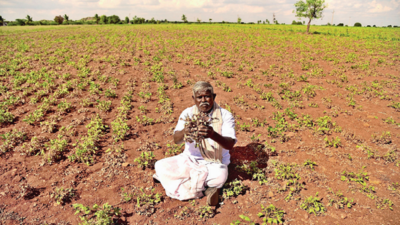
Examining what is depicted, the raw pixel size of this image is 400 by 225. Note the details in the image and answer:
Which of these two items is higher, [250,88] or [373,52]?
[373,52]

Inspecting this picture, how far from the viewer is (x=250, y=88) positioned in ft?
31.9

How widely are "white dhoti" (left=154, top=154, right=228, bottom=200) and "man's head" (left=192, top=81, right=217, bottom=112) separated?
1037 mm

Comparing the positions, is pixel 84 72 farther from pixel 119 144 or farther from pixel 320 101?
pixel 320 101

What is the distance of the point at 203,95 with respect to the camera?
340 centimetres

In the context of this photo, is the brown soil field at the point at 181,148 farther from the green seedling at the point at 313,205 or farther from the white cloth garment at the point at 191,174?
the white cloth garment at the point at 191,174

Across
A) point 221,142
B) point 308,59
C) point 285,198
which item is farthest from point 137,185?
point 308,59

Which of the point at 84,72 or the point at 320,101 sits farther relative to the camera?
the point at 84,72

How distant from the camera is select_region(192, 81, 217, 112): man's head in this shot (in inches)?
133

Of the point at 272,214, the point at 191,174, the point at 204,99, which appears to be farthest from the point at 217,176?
the point at 204,99

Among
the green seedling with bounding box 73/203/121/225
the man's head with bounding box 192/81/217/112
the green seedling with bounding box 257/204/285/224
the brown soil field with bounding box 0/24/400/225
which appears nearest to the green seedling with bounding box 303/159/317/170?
the brown soil field with bounding box 0/24/400/225

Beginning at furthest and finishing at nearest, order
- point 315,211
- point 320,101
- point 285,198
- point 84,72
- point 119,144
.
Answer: point 84,72 < point 320,101 < point 119,144 < point 285,198 < point 315,211

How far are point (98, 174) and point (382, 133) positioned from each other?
24.0 ft

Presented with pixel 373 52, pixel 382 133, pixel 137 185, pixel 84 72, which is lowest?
pixel 137 185

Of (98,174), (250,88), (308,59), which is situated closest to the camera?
(98,174)
